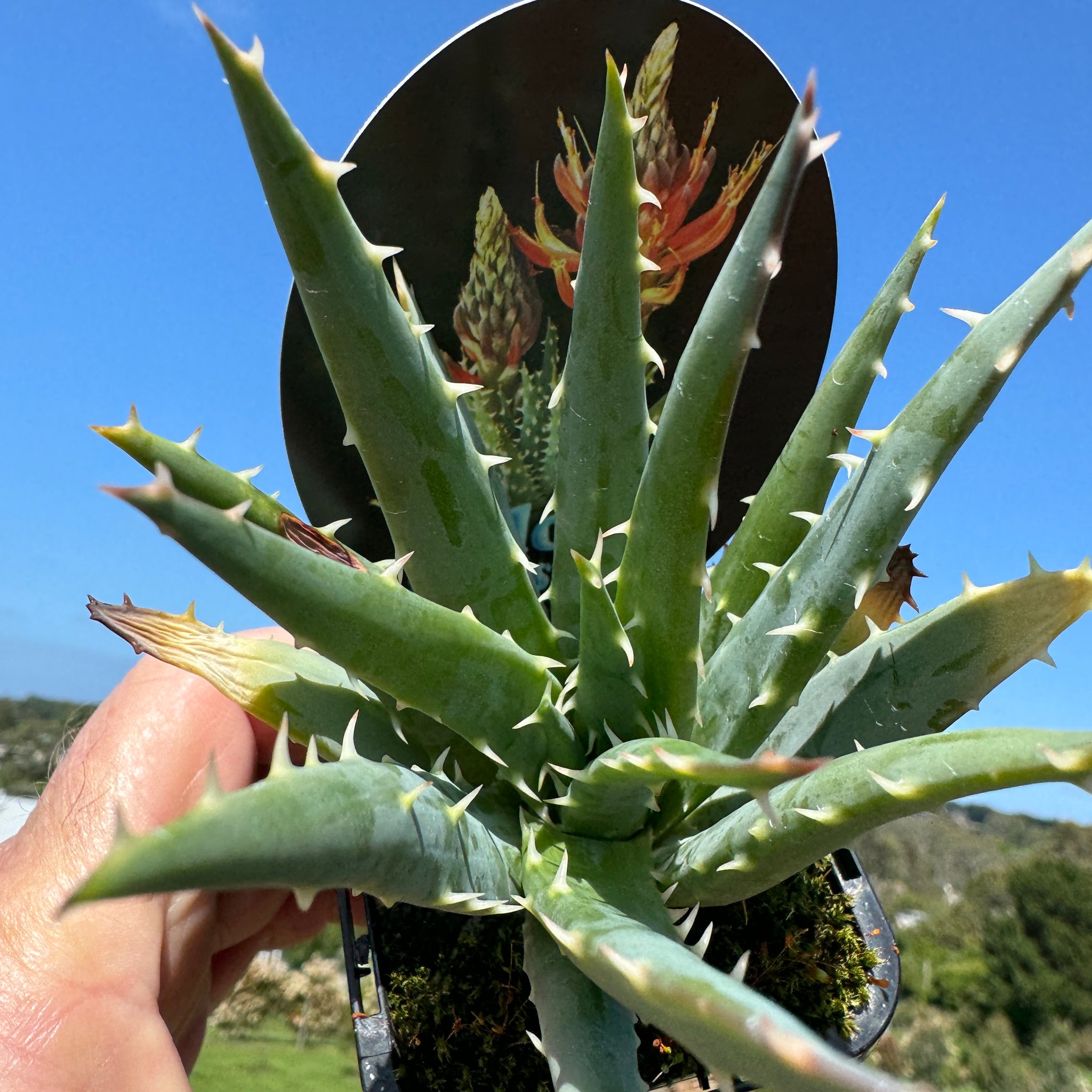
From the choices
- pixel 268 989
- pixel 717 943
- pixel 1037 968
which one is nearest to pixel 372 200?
pixel 717 943

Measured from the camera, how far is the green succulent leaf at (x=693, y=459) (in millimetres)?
430

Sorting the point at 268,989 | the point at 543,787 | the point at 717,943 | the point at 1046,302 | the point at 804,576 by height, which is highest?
the point at 1046,302

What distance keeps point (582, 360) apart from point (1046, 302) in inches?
11.1

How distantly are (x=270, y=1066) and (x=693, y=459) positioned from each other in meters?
2.81

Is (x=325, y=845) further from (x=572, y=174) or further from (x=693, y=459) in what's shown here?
(x=572, y=174)

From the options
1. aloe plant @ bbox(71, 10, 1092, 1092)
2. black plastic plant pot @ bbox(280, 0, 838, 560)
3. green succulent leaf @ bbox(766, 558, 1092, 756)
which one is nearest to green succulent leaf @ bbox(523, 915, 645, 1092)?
aloe plant @ bbox(71, 10, 1092, 1092)

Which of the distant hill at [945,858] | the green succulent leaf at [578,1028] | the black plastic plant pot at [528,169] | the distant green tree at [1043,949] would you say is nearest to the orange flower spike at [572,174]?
the black plastic plant pot at [528,169]

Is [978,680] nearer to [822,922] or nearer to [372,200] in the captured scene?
[822,922]

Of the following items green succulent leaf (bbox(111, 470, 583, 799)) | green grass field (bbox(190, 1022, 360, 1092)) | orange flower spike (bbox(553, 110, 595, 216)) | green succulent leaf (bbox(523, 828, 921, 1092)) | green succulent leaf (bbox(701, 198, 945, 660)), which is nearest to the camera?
green succulent leaf (bbox(523, 828, 921, 1092))

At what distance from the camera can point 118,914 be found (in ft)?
1.95

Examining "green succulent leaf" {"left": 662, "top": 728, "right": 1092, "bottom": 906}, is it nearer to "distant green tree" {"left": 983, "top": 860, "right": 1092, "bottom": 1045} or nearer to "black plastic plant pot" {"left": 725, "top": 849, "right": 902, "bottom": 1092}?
"black plastic plant pot" {"left": 725, "top": 849, "right": 902, "bottom": 1092}

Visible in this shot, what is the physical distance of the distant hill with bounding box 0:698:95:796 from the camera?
799mm

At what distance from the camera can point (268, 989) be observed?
2023mm

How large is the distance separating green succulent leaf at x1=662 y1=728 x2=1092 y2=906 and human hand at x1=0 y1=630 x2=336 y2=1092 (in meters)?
0.33
